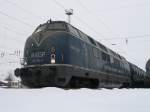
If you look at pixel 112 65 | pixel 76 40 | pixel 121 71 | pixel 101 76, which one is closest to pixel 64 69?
pixel 76 40

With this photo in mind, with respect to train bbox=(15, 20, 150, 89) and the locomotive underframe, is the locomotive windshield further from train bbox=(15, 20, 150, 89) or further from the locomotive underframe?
the locomotive underframe

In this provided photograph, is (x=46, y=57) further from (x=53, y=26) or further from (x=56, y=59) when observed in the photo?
(x=53, y=26)

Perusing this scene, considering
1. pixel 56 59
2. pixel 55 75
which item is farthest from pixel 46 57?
pixel 55 75

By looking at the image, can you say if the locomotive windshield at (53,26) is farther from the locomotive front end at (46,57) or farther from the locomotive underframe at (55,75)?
the locomotive underframe at (55,75)

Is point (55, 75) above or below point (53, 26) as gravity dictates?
below

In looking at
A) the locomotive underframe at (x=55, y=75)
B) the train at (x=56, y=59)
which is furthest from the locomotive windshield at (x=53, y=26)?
the locomotive underframe at (x=55, y=75)

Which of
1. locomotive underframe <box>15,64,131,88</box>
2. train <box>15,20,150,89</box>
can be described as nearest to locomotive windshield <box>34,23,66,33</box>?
train <box>15,20,150,89</box>

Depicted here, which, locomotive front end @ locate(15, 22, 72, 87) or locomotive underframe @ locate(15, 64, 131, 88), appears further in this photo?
locomotive front end @ locate(15, 22, 72, 87)

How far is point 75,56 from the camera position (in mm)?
11562

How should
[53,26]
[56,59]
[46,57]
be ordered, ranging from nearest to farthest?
[56,59] → [46,57] → [53,26]
